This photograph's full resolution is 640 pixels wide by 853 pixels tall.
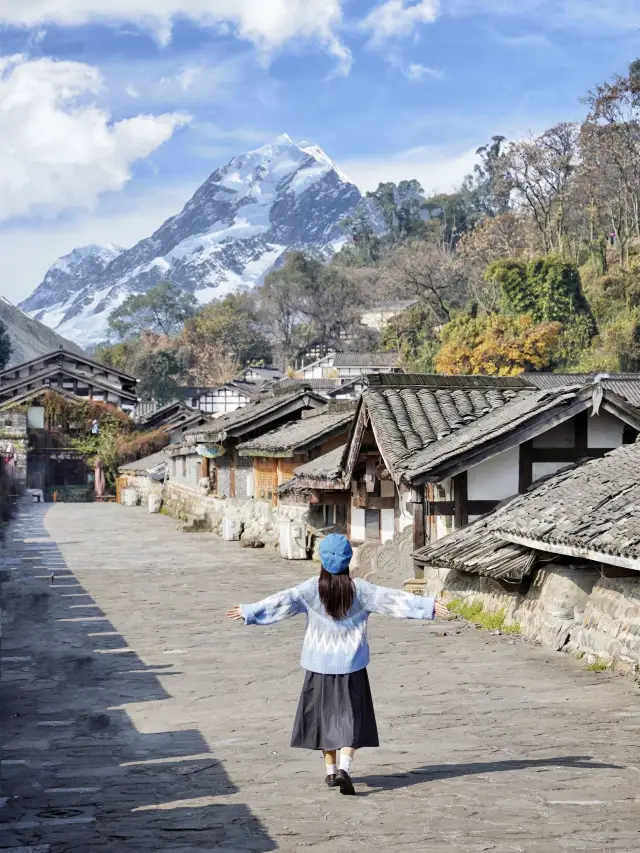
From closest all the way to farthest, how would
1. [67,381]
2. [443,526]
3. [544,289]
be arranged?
[443,526] < [544,289] < [67,381]

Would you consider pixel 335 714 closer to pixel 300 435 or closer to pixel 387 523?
pixel 387 523

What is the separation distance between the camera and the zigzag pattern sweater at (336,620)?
895cm

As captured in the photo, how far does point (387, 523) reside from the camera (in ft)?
85.5

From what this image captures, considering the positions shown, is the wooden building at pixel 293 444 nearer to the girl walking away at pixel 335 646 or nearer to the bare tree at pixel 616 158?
the girl walking away at pixel 335 646

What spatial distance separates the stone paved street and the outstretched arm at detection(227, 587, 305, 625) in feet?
3.88

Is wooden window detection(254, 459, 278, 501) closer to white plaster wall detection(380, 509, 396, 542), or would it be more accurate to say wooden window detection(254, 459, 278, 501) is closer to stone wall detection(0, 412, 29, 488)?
white plaster wall detection(380, 509, 396, 542)

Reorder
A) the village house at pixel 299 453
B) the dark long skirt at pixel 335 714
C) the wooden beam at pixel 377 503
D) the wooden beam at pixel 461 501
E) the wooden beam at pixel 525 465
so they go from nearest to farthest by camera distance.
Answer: the dark long skirt at pixel 335 714, the wooden beam at pixel 461 501, the wooden beam at pixel 525 465, the wooden beam at pixel 377 503, the village house at pixel 299 453

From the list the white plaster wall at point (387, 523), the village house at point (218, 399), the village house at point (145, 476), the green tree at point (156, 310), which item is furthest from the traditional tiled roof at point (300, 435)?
the green tree at point (156, 310)

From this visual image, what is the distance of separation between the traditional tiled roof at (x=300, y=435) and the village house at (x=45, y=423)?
40363mm

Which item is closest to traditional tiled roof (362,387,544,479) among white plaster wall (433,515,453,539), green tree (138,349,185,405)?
white plaster wall (433,515,453,539)

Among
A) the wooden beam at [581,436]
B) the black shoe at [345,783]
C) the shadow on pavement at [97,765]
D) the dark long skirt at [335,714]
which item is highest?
the wooden beam at [581,436]

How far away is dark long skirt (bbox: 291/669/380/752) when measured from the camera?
8.67 metres

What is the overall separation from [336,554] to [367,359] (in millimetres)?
86553

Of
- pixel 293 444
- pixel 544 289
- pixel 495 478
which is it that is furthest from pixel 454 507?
pixel 544 289
